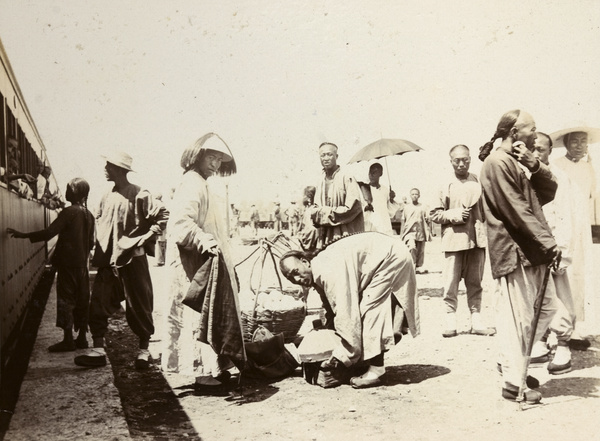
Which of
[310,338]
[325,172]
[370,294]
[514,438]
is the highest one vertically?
[325,172]

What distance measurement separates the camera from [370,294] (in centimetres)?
480

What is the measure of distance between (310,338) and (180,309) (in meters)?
1.04

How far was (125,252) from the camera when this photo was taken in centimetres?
546

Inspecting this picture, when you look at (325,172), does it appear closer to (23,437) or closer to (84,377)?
(84,377)

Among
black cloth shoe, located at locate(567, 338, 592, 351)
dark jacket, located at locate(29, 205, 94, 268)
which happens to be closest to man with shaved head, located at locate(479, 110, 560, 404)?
black cloth shoe, located at locate(567, 338, 592, 351)

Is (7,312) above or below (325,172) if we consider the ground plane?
below

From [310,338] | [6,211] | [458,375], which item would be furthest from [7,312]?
[458,375]

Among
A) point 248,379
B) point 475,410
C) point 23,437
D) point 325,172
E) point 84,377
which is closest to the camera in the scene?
point 23,437

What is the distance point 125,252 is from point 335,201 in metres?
2.46

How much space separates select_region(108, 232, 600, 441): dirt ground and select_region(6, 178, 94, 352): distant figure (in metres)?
0.54

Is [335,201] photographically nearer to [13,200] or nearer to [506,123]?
[506,123]

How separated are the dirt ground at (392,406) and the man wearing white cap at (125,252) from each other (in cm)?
45

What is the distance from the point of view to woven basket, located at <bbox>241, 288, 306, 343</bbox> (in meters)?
5.73

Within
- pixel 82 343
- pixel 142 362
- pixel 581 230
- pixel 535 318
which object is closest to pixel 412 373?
pixel 535 318
